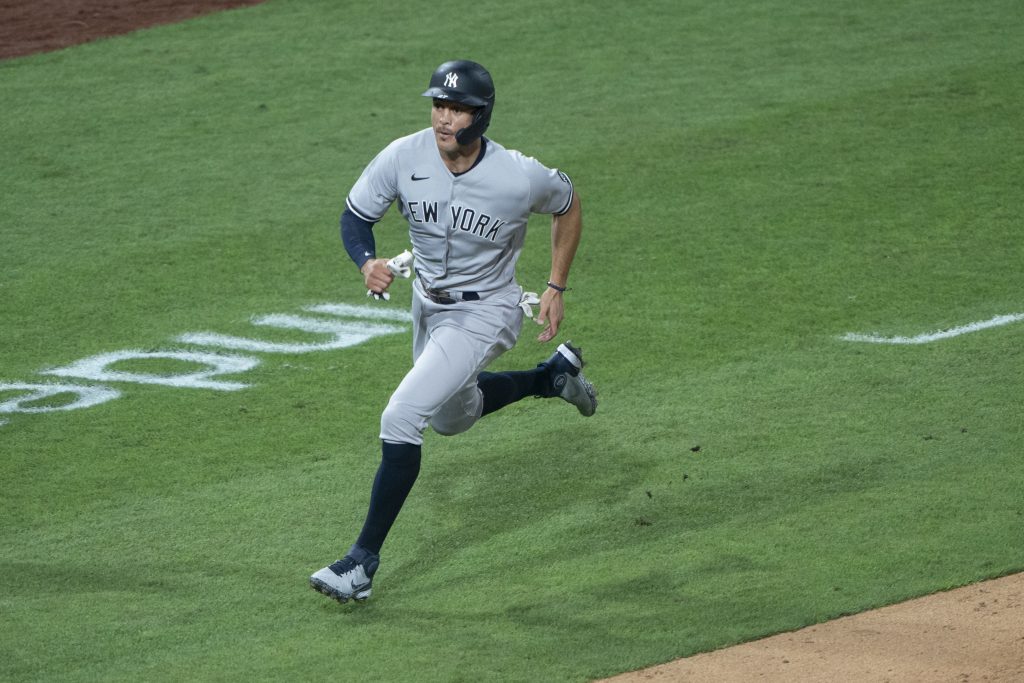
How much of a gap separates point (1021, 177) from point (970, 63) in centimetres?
223

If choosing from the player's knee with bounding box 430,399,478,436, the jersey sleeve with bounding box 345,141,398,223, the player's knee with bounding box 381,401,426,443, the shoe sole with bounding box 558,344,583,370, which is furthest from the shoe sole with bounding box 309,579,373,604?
the shoe sole with bounding box 558,344,583,370

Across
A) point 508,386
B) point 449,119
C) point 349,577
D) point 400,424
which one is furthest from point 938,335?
point 349,577

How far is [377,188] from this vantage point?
5.54 metres

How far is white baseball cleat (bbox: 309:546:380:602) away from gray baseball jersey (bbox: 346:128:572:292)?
1.04 m

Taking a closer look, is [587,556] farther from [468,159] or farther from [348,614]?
[468,159]

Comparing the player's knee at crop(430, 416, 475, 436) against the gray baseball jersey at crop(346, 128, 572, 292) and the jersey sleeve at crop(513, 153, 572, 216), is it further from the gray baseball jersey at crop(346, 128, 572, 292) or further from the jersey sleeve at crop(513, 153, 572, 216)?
the jersey sleeve at crop(513, 153, 572, 216)

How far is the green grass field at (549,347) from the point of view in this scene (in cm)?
513

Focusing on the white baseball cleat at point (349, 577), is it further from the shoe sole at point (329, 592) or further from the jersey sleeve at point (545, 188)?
the jersey sleeve at point (545, 188)

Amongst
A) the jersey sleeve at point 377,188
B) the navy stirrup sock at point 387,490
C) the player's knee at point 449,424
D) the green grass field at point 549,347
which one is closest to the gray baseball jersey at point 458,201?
the jersey sleeve at point 377,188

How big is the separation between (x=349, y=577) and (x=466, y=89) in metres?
1.64

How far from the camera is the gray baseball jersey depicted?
548 centimetres

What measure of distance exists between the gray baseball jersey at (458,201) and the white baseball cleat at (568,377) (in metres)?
0.74

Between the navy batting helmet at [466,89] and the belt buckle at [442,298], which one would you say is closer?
the navy batting helmet at [466,89]

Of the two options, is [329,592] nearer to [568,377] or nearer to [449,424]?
[449,424]
